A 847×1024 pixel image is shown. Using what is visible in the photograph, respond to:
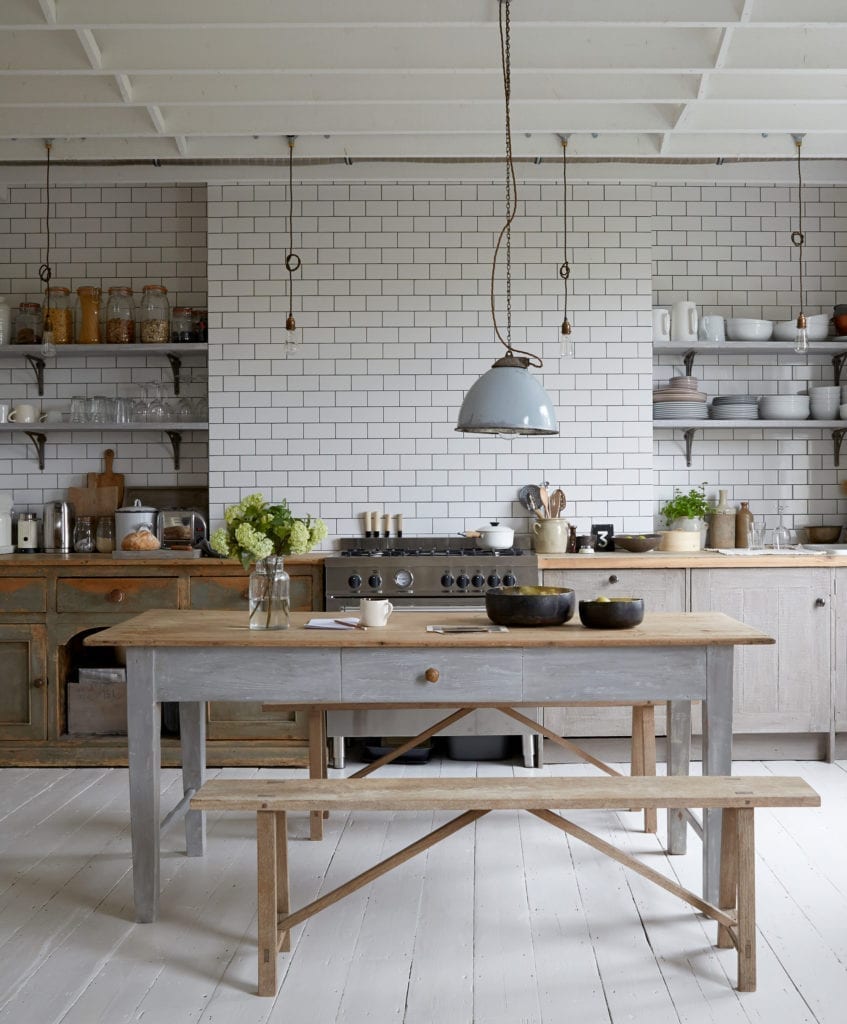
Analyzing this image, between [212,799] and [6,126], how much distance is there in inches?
164

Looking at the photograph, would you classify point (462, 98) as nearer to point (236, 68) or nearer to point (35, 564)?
point (236, 68)

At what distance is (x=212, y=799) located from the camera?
3.12 metres

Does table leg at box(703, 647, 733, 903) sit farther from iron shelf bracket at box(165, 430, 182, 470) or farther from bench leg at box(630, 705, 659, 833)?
iron shelf bracket at box(165, 430, 182, 470)

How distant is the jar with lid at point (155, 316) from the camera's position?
6.62 m

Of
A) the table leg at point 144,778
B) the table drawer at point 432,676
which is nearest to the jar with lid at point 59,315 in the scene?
the table leg at point 144,778

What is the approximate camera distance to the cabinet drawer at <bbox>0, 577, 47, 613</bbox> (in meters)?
5.95

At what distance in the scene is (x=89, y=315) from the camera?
21.9ft

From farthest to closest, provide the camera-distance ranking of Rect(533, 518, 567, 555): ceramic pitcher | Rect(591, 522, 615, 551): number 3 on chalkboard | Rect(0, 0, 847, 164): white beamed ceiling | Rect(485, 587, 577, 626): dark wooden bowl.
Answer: Rect(591, 522, 615, 551): number 3 on chalkboard, Rect(533, 518, 567, 555): ceramic pitcher, Rect(0, 0, 847, 164): white beamed ceiling, Rect(485, 587, 577, 626): dark wooden bowl

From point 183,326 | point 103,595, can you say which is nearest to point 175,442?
point 183,326

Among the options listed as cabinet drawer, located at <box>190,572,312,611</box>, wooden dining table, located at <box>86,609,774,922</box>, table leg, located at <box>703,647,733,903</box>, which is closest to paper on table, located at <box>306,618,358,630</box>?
wooden dining table, located at <box>86,609,774,922</box>

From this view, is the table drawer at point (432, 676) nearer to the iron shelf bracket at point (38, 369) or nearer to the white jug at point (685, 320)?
the white jug at point (685, 320)

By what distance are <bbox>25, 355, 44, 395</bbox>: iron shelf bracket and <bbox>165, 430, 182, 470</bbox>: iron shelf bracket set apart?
882 millimetres

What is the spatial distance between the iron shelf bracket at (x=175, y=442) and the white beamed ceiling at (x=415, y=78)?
69.2 inches

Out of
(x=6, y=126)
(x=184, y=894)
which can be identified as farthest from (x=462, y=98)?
(x=184, y=894)
